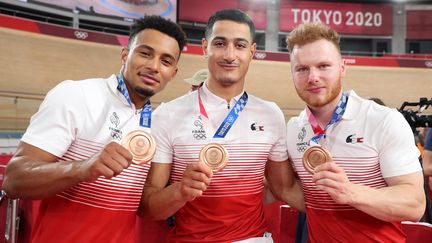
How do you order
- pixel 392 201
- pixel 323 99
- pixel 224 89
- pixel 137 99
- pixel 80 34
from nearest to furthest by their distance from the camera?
1. pixel 392 201
2. pixel 323 99
3. pixel 137 99
4. pixel 224 89
5. pixel 80 34

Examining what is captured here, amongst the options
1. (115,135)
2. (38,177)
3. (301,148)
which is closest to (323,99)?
(301,148)

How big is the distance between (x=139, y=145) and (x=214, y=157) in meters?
0.37

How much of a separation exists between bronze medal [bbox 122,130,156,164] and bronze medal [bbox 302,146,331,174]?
0.79 meters

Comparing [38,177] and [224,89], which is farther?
[224,89]

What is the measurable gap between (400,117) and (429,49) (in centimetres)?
2259

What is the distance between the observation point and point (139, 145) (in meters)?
1.71

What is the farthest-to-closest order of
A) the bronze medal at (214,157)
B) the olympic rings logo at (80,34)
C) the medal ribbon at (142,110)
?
the olympic rings logo at (80,34) → the medal ribbon at (142,110) → the bronze medal at (214,157)

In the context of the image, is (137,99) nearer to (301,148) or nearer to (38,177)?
(38,177)

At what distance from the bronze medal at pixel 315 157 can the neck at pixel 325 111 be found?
0.40 metres

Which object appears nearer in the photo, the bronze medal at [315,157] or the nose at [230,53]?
the bronze medal at [315,157]

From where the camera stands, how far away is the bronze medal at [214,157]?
5.79ft

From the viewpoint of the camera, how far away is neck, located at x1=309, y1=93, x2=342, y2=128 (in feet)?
7.09

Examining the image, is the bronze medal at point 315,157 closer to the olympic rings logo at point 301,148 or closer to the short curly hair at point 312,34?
the olympic rings logo at point 301,148

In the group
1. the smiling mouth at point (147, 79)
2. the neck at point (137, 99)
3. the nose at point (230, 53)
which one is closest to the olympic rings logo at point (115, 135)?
the neck at point (137, 99)
